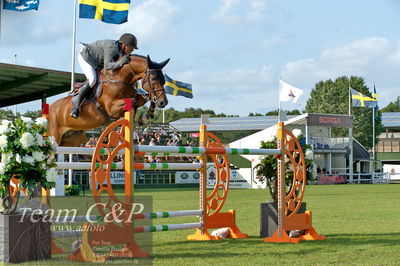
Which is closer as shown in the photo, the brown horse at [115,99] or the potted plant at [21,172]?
the potted plant at [21,172]

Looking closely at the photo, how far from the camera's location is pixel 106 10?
1630cm

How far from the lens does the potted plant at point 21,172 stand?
16.6ft

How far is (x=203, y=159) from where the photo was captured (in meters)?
7.64

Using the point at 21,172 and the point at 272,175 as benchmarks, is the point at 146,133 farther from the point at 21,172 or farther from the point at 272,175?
the point at 21,172

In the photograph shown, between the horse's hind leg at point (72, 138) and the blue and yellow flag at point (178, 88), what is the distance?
2245cm

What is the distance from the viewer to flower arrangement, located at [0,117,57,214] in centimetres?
513

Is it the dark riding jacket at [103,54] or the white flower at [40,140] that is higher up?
the dark riding jacket at [103,54]

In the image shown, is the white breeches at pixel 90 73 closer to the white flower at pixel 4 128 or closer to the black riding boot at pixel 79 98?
the black riding boot at pixel 79 98

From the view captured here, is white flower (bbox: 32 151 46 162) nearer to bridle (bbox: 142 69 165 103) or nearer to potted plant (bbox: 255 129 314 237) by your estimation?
bridle (bbox: 142 69 165 103)

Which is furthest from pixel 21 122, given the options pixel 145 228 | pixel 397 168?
pixel 397 168

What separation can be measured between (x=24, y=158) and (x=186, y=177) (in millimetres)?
24205

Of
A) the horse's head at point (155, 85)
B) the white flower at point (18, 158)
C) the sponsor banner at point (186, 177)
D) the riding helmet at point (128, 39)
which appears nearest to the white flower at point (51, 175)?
the white flower at point (18, 158)

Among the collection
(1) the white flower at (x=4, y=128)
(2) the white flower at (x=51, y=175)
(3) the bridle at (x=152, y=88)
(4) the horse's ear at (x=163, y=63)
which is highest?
(4) the horse's ear at (x=163, y=63)

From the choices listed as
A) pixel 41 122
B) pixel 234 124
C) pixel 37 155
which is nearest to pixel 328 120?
pixel 234 124
